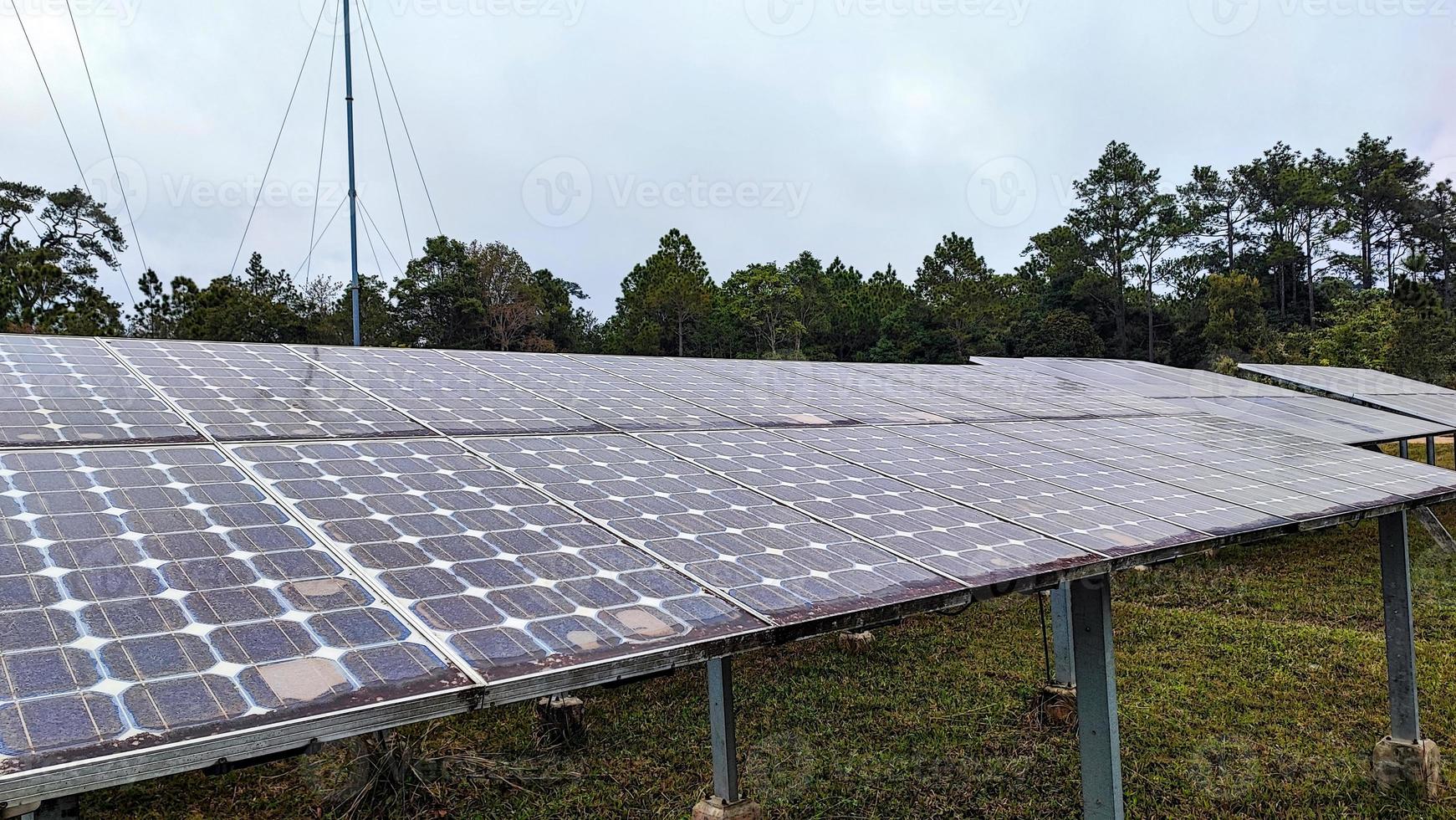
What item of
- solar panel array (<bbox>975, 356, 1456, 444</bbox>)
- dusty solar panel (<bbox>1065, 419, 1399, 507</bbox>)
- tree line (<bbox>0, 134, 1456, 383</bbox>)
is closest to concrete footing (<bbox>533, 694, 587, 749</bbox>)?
dusty solar panel (<bbox>1065, 419, 1399, 507</bbox>)

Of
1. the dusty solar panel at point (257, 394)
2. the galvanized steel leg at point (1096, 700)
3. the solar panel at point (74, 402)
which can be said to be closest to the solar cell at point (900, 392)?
the galvanized steel leg at point (1096, 700)

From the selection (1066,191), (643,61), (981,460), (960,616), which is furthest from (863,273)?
(981,460)

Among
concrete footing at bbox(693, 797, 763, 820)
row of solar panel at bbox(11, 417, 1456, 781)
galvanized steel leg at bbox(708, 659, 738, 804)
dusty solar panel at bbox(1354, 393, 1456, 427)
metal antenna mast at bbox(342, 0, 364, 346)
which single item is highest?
metal antenna mast at bbox(342, 0, 364, 346)

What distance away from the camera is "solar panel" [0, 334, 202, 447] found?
4465mm

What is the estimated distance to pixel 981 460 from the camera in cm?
642

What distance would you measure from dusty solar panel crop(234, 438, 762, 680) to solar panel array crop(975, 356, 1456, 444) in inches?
304

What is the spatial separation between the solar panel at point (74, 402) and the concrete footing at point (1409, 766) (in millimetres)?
9232

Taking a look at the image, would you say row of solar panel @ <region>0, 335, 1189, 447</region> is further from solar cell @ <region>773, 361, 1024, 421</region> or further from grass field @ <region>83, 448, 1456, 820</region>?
grass field @ <region>83, 448, 1456, 820</region>

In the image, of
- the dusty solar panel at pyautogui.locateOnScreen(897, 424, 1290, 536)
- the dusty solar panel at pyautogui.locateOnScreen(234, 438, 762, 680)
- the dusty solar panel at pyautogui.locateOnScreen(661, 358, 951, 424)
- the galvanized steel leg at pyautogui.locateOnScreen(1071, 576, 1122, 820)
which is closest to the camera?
the dusty solar panel at pyautogui.locateOnScreen(234, 438, 762, 680)

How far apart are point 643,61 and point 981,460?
18920 millimetres

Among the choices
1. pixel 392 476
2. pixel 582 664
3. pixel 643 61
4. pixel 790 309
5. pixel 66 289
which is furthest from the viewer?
pixel 790 309

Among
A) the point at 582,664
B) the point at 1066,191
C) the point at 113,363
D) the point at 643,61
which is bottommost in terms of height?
the point at 582,664

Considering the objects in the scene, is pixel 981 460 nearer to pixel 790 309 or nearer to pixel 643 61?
pixel 643 61

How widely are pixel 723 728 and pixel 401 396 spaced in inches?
130
